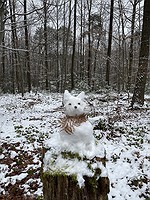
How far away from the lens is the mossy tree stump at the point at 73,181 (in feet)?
7.10

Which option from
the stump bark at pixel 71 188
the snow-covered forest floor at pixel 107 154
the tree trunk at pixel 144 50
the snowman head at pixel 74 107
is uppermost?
the tree trunk at pixel 144 50

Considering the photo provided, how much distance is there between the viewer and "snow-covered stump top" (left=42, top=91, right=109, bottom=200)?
2.17m

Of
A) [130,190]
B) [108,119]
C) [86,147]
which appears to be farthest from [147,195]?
[108,119]

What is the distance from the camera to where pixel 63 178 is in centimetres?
217

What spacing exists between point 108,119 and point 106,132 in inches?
43.5

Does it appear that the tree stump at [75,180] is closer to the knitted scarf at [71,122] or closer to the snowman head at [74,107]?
the knitted scarf at [71,122]

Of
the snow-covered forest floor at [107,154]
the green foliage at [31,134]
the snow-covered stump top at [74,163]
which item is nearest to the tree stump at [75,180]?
the snow-covered stump top at [74,163]

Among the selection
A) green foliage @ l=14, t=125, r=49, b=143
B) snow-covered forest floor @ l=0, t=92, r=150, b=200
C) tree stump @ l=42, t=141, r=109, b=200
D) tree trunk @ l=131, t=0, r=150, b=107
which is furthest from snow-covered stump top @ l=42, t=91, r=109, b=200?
tree trunk @ l=131, t=0, r=150, b=107

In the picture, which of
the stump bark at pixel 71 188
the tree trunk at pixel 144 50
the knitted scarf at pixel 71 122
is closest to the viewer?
the stump bark at pixel 71 188

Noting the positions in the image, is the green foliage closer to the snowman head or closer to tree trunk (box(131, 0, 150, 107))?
the snowman head

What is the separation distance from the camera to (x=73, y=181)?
7.07 feet

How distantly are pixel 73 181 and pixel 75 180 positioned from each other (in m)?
0.03

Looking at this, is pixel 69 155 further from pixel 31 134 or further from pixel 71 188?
pixel 31 134

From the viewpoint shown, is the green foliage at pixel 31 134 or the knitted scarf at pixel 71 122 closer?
the knitted scarf at pixel 71 122
